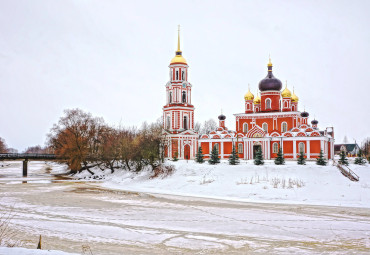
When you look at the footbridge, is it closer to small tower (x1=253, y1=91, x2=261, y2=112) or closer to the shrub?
the shrub

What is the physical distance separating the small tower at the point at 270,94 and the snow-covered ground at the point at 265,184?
48.2 ft

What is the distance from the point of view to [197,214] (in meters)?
18.7

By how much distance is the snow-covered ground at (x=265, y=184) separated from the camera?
24.9 meters

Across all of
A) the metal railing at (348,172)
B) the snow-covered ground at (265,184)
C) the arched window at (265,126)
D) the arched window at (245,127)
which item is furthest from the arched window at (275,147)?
the metal railing at (348,172)

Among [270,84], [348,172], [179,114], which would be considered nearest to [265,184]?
[348,172]

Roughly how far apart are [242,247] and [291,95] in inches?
1611

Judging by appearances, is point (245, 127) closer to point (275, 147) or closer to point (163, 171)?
point (275, 147)

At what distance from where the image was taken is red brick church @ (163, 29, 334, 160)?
146ft

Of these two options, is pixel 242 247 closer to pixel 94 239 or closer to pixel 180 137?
pixel 94 239

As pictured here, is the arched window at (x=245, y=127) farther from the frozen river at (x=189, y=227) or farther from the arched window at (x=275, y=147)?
the frozen river at (x=189, y=227)

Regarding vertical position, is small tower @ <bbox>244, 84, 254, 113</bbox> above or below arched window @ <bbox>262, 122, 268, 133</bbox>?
above

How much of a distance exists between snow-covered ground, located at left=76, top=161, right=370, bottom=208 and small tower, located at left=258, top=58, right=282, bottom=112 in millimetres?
14683

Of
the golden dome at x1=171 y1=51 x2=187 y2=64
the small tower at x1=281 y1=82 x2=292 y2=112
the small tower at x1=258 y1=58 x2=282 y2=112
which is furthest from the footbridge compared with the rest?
the small tower at x1=281 y1=82 x2=292 y2=112

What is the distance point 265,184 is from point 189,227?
48.2ft
